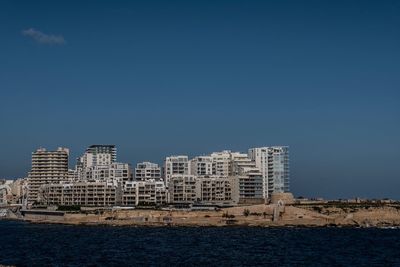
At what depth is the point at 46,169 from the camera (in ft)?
626

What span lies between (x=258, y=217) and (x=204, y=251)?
202 feet

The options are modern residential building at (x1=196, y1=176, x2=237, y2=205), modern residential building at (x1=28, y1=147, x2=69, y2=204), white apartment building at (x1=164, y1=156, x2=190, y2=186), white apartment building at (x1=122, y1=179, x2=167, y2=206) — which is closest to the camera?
white apartment building at (x1=122, y1=179, x2=167, y2=206)

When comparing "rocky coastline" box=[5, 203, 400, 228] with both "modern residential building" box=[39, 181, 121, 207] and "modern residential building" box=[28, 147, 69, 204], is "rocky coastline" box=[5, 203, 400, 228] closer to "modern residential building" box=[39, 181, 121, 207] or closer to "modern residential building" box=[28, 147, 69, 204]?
"modern residential building" box=[39, 181, 121, 207]

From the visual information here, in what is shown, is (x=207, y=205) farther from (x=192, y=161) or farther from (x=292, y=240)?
(x=292, y=240)

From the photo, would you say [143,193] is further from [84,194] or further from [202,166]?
[202,166]

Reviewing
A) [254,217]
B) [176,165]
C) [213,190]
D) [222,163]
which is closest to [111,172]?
[176,165]

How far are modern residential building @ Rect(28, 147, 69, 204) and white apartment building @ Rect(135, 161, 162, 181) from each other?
2360 centimetres

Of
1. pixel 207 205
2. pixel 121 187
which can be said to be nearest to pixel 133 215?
pixel 207 205

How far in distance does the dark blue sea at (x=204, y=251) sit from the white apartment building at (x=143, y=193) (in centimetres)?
7238

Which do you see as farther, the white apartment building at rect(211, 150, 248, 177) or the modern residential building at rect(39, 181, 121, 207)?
the white apartment building at rect(211, 150, 248, 177)

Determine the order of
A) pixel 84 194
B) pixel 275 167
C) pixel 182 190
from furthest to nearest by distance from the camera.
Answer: pixel 275 167 → pixel 182 190 → pixel 84 194

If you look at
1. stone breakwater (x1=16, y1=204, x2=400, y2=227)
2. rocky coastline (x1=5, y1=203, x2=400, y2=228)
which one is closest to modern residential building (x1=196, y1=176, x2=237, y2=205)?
rocky coastline (x1=5, y1=203, x2=400, y2=228)

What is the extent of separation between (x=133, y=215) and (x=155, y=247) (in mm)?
59243

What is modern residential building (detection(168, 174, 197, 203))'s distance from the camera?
161 meters
